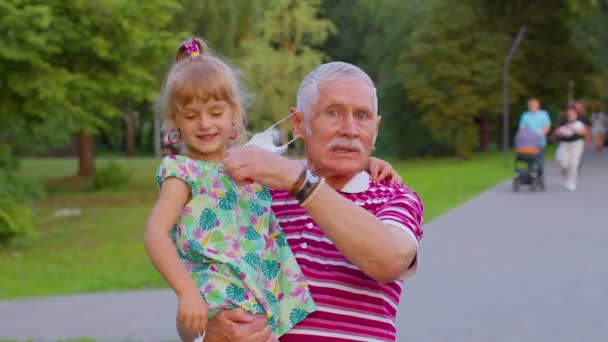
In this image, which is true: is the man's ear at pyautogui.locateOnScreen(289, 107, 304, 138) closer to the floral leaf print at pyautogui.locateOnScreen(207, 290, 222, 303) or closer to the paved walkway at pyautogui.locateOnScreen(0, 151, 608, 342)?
the floral leaf print at pyautogui.locateOnScreen(207, 290, 222, 303)

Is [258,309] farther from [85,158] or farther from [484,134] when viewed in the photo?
[484,134]

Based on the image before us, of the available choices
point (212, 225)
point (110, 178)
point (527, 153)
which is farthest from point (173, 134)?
point (110, 178)

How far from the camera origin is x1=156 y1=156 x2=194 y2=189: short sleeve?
93.5 inches

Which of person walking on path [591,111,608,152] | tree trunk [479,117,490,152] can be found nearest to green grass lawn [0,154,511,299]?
person walking on path [591,111,608,152]

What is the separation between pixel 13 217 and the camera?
14.0 metres

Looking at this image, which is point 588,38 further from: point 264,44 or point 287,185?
point 287,185

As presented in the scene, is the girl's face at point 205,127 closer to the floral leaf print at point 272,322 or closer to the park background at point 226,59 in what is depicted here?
the park background at point 226,59

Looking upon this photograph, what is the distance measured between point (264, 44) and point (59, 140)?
38.5 ft

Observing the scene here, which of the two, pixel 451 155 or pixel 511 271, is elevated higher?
pixel 511 271

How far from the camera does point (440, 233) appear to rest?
11.7 metres

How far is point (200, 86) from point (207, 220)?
39cm

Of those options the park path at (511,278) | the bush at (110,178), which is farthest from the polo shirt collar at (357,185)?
the bush at (110,178)

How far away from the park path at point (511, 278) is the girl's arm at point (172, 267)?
4.00 meters

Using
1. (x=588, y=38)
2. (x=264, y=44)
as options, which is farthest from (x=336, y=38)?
(x=588, y=38)
